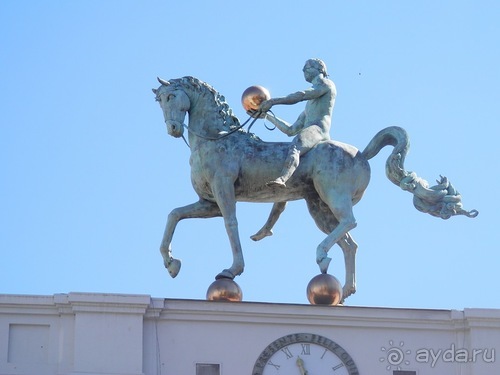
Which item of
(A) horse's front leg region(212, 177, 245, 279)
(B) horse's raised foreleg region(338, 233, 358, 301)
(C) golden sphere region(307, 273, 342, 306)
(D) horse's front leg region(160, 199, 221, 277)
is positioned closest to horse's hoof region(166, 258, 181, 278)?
(D) horse's front leg region(160, 199, 221, 277)

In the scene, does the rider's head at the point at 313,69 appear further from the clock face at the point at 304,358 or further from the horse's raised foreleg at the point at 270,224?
the clock face at the point at 304,358

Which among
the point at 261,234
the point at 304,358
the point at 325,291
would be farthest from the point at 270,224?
the point at 304,358

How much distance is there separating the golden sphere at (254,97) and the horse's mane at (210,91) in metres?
0.41

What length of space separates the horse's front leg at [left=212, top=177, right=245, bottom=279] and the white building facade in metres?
0.67

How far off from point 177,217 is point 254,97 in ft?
5.71

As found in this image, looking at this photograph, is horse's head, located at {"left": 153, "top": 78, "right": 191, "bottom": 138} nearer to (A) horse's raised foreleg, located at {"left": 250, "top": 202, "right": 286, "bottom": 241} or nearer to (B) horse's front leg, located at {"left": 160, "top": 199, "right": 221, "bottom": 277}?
(B) horse's front leg, located at {"left": 160, "top": 199, "right": 221, "bottom": 277}

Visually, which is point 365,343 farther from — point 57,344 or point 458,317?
point 57,344

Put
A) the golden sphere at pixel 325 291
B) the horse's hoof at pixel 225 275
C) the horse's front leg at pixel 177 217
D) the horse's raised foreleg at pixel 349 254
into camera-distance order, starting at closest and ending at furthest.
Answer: the golden sphere at pixel 325 291 < the horse's hoof at pixel 225 275 < the horse's front leg at pixel 177 217 < the horse's raised foreleg at pixel 349 254

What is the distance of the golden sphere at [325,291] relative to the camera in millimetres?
26797

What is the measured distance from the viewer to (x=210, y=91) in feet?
90.4

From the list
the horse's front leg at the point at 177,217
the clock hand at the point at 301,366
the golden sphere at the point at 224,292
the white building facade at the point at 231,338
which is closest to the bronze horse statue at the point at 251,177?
the horse's front leg at the point at 177,217

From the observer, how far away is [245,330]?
2641 centimetres

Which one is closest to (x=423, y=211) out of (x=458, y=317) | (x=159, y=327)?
(x=458, y=317)

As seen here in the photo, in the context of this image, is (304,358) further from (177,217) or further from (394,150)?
(394,150)
